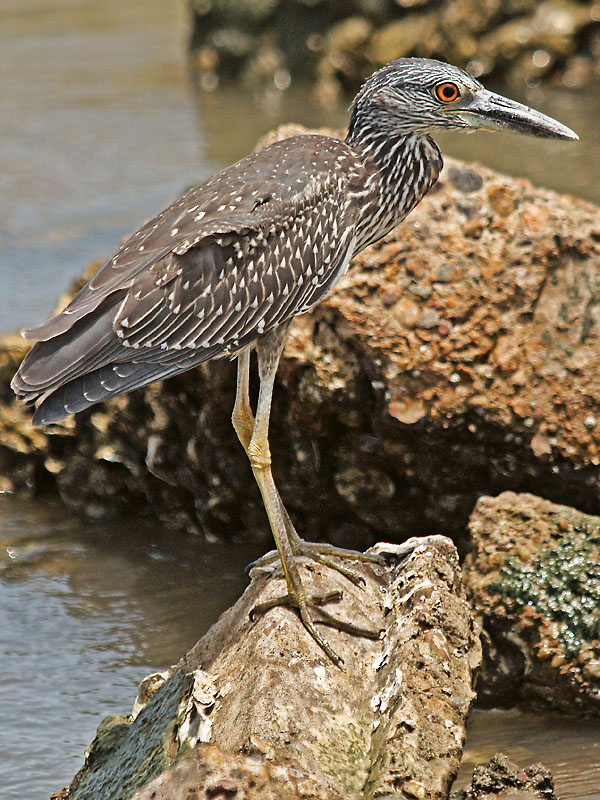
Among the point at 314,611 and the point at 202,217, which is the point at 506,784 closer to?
the point at 314,611

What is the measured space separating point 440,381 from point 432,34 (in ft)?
27.1

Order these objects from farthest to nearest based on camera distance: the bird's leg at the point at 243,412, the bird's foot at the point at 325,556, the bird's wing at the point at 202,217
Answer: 1. the bird's leg at the point at 243,412
2. the bird's foot at the point at 325,556
3. the bird's wing at the point at 202,217

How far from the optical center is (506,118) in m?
4.37

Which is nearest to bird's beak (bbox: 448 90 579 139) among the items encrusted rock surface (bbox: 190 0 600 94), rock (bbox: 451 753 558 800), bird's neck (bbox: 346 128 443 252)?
bird's neck (bbox: 346 128 443 252)

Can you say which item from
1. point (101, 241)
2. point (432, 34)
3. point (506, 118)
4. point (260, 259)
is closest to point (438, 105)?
point (506, 118)

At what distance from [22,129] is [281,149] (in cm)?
902

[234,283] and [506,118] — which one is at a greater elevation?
[506,118]

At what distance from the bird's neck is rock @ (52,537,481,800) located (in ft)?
4.23

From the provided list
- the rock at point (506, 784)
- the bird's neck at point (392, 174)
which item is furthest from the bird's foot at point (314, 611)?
the bird's neck at point (392, 174)

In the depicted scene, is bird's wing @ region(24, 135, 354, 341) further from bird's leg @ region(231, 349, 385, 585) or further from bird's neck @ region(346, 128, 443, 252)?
bird's leg @ region(231, 349, 385, 585)

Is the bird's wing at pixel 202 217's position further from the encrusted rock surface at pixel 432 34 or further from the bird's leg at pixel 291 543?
the encrusted rock surface at pixel 432 34

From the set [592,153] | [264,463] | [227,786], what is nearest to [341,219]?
[264,463]

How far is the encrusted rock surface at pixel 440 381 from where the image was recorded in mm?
5168

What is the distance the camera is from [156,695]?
160 inches
